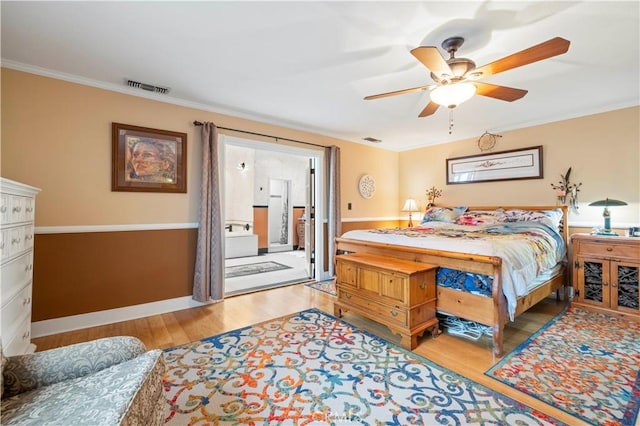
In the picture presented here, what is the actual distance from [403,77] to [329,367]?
2666mm

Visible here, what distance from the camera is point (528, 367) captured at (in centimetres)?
211

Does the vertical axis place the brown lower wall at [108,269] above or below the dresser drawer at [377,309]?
above

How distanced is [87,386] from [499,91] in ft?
10.2

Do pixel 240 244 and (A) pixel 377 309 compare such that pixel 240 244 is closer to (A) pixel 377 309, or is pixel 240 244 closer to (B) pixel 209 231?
(B) pixel 209 231

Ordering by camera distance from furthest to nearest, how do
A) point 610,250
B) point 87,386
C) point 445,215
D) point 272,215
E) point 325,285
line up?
point 272,215 → point 445,215 → point 325,285 → point 610,250 → point 87,386

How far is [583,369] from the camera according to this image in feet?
6.83

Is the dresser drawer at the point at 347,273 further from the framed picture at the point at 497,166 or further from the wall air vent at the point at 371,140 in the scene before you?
the framed picture at the point at 497,166

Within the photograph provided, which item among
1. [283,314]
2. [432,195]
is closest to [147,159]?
[283,314]

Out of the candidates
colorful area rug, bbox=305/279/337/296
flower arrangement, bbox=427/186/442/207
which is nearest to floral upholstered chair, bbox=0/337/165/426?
colorful area rug, bbox=305/279/337/296

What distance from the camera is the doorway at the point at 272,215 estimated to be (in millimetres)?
4797

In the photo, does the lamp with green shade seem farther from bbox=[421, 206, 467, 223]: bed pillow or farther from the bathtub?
the bathtub

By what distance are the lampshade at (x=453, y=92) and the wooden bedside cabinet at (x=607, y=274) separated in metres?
2.51

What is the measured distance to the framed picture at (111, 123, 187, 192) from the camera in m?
3.03

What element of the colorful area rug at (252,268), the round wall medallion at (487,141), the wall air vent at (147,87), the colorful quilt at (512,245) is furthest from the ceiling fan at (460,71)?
the colorful area rug at (252,268)
